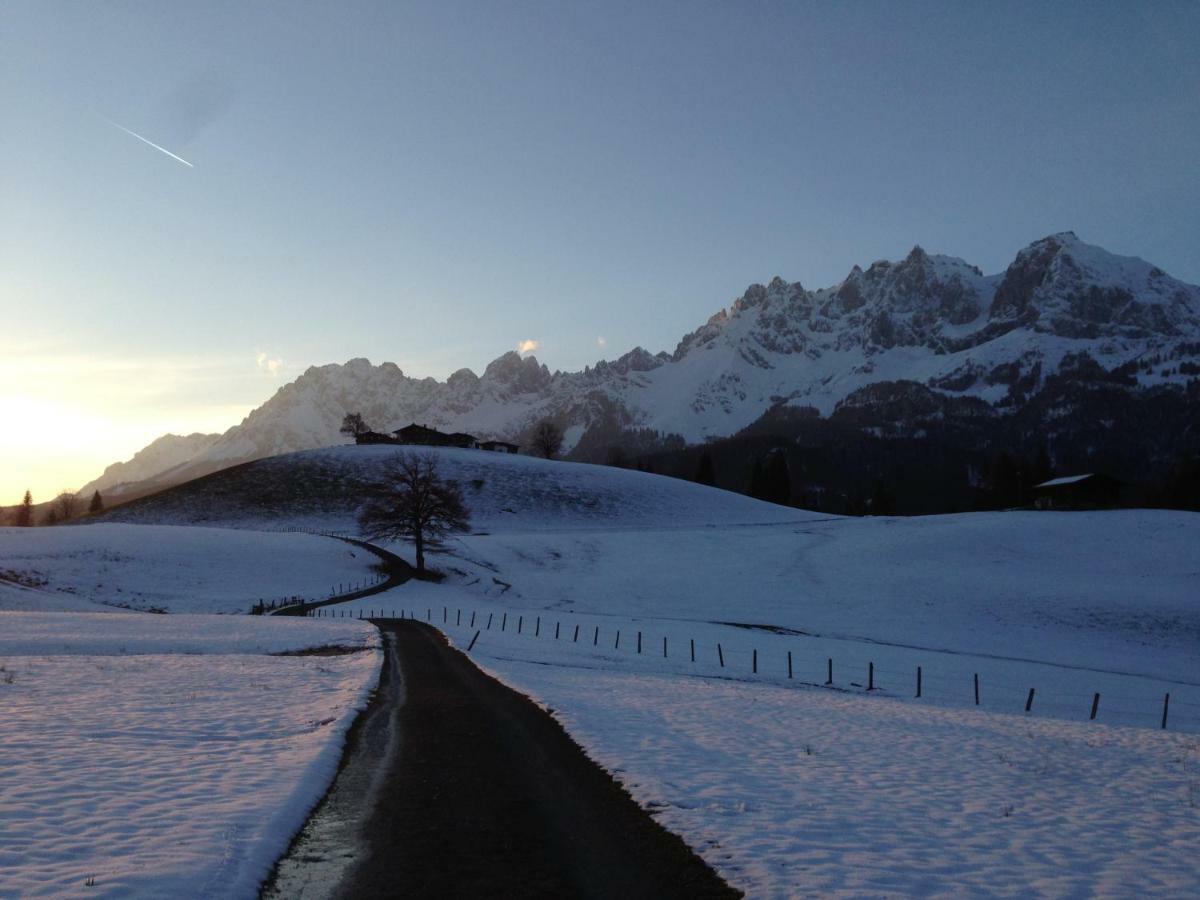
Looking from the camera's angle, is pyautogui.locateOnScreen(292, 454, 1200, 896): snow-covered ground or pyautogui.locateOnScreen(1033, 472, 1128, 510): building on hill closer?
pyautogui.locateOnScreen(292, 454, 1200, 896): snow-covered ground

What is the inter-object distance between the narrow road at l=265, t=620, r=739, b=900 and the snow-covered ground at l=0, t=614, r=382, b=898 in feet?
3.17

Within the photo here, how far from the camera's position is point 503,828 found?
1138cm

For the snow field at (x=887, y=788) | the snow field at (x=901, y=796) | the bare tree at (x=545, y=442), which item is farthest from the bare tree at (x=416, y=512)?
the bare tree at (x=545, y=442)

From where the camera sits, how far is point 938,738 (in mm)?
20203

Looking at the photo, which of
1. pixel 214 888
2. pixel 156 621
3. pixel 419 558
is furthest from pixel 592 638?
pixel 214 888

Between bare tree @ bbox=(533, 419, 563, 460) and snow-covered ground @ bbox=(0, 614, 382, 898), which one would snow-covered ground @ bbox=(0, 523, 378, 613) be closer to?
snow-covered ground @ bbox=(0, 614, 382, 898)

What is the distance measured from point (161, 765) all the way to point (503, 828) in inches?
259

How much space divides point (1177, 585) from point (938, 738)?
196 feet

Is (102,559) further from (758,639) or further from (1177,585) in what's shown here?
(1177,585)

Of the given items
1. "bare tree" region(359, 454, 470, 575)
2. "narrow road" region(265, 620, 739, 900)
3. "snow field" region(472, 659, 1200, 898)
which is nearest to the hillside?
"bare tree" region(359, 454, 470, 575)

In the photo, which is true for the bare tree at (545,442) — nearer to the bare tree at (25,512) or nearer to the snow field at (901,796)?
the bare tree at (25,512)

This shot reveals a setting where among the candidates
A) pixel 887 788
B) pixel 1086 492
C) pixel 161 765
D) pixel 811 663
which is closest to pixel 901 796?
pixel 887 788

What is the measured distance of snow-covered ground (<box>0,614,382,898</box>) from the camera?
9.07 meters

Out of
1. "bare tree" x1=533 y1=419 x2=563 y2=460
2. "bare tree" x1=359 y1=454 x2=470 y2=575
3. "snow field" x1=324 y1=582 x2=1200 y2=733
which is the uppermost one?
"bare tree" x1=533 y1=419 x2=563 y2=460
